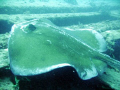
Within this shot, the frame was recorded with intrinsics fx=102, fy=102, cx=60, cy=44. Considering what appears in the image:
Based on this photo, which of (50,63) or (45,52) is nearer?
(50,63)

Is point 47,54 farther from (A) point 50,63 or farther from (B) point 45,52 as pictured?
(A) point 50,63

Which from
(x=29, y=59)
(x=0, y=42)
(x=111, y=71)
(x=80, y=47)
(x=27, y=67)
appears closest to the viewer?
(x=27, y=67)

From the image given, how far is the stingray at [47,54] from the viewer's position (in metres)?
2.13

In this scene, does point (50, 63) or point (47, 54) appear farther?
point (47, 54)

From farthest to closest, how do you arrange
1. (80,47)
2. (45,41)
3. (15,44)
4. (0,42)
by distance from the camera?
(0,42), (80,47), (45,41), (15,44)

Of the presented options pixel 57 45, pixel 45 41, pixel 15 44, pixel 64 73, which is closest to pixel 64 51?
A: pixel 57 45

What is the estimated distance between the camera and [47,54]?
2398mm

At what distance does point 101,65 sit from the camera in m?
2.84

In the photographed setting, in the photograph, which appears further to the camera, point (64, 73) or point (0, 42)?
point (0, 42)

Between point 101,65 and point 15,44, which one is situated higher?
point 15,44

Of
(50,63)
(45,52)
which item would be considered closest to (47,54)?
(45,52)

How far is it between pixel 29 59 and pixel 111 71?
9.23 feet

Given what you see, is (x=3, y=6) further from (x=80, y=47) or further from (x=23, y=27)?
(x=80, y=47)

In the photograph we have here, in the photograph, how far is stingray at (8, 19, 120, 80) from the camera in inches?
83.8
